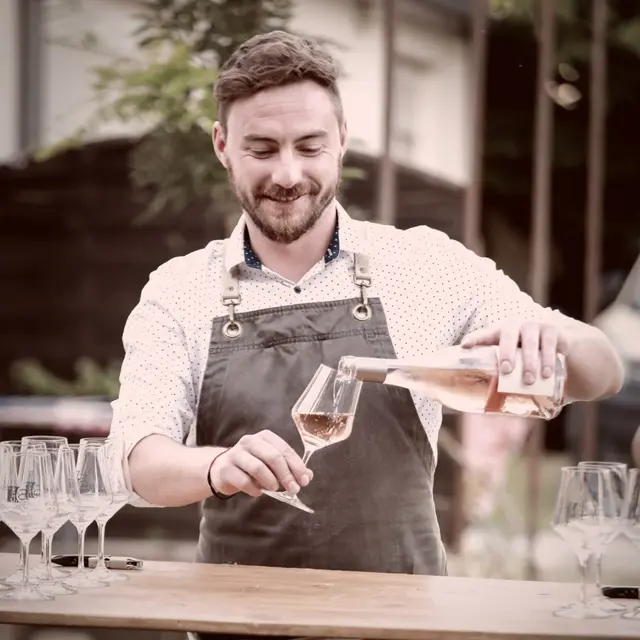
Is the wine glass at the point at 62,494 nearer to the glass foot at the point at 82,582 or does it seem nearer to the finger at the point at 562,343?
the glass foot at the point at 82,582

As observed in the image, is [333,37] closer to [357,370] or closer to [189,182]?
[189,182]

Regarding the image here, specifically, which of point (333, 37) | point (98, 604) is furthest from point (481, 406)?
point (333, 37)

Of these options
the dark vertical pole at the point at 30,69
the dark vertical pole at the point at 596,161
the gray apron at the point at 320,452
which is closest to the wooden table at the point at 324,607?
the gray apron at the point at 320,452

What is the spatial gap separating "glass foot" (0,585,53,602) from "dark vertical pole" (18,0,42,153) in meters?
2.59

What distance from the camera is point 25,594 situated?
1743mm

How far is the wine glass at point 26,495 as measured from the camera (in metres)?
1.77

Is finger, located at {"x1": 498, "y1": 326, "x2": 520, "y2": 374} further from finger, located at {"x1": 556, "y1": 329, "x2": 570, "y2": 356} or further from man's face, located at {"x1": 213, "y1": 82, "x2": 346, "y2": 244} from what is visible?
man's face, located at {"x1": 213, "y1": 82, "x2": 346, "y2": 244}

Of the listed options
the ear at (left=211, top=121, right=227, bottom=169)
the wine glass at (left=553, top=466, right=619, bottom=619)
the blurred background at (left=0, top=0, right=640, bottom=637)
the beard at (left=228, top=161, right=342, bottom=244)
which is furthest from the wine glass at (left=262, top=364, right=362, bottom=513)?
the blurred background at (left=0, top=0, right=640, bottom=637)

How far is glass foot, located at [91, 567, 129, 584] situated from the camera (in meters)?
1.87

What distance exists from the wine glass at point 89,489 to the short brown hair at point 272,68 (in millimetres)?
801

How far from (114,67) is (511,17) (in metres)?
1.33

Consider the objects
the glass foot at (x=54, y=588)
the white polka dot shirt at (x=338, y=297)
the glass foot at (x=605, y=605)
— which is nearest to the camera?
the glass foot at (x=605, y=605)

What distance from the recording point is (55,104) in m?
4.05

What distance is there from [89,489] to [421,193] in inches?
89.9
